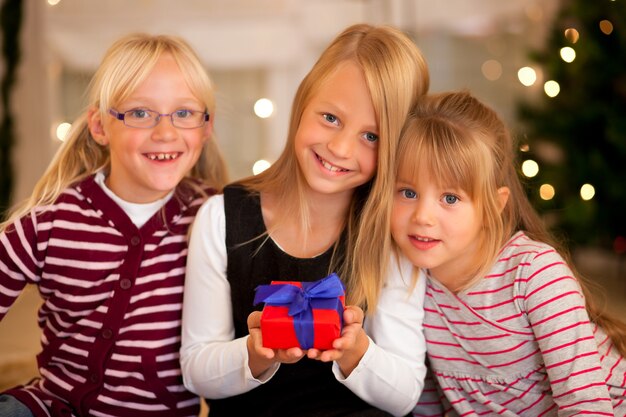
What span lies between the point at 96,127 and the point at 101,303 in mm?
420

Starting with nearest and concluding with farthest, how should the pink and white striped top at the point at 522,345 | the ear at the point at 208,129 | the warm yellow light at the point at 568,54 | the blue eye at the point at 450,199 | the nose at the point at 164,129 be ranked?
the pink and white striped top at the point at 522,345, the blue eye at the point at 450,199, the nose at the point at 164,129, the ear at the point at 208,129, the warm yellow light at the point at 568,54

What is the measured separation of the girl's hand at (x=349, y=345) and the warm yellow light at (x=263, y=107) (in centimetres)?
279

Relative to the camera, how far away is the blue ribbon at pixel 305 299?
1.23 m

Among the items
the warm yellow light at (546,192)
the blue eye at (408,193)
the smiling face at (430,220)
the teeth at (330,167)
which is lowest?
the warm yellow light at (546,192)

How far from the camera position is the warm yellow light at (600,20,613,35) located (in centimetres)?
330

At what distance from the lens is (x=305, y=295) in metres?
1.26

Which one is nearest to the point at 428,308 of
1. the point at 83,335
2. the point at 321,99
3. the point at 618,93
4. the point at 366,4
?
the point at 321,99

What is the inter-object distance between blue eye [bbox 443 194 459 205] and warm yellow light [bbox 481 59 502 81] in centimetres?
321

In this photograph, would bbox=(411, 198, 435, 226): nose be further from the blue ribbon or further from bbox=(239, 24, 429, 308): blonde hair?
the blue ribbon

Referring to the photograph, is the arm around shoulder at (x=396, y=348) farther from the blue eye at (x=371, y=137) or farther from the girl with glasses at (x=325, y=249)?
the blue eye at (x=371, y=137)

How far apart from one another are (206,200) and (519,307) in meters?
0.75

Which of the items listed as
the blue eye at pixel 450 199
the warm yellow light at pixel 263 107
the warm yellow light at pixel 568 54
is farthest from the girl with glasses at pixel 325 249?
the warm yellow light at pixel 263 107

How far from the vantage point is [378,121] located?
1.49 m

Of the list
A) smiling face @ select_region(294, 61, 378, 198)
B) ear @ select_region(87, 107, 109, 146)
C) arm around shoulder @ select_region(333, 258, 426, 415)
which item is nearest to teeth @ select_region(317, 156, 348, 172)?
smiling face @ select_region(294, 61, 378, 198)
